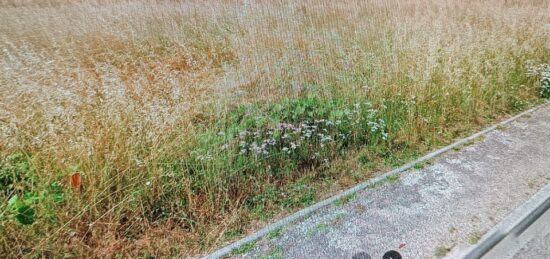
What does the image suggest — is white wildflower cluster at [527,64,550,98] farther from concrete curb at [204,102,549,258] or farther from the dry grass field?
concrete curb at [204,102,549,258]

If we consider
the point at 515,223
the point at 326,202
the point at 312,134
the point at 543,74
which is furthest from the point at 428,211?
the point at 543,74

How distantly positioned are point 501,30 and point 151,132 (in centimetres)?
947

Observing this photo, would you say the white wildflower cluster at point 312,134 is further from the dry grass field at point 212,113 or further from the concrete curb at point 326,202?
the concrete curb at point 326,202

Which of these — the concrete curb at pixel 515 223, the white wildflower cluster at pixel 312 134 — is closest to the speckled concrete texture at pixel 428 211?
the concrete curb at pixel 515 223

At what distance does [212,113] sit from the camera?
14.2 ft

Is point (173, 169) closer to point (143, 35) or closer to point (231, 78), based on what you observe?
point (231, 78)

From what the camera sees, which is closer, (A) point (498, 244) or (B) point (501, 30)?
(A) point (498, 244)

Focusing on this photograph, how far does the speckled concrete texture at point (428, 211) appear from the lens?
2.55m

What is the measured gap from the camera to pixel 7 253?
229 cm

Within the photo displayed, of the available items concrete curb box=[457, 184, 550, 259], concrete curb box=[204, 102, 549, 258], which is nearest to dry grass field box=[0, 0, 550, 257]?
concrete curb box=[204, 102, 549, 258]

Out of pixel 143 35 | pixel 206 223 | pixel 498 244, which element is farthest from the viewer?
pixel 143 35

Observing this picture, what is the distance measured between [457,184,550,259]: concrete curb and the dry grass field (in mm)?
1324

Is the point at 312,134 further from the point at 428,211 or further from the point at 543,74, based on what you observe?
the point at 543,74

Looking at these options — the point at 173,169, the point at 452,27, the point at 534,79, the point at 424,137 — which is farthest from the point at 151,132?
the point at 452,27
